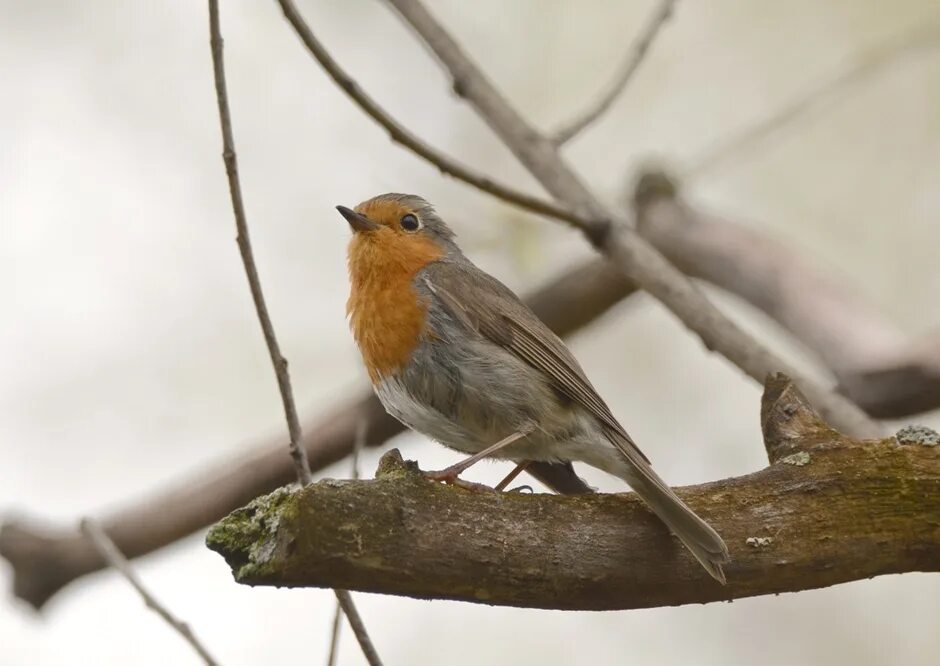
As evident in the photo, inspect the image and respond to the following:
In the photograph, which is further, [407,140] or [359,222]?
[359,222]

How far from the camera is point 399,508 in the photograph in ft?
8.54

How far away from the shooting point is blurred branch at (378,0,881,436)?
4270mm

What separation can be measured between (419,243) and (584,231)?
63cm

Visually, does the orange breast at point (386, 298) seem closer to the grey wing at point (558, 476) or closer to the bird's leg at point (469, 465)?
the bird's leg at point (469, 465)

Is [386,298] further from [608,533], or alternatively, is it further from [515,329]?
[608,533]

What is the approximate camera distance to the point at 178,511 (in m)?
5.34

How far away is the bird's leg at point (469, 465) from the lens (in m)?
3.19

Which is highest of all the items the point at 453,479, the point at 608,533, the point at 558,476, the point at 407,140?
the point at 407,140

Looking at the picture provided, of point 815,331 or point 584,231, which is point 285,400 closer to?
point 584,231

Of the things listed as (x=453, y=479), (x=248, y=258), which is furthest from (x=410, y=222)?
(x=453, y=479)

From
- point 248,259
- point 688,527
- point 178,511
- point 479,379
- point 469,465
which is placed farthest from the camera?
point 178,511

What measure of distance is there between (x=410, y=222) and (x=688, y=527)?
2066 millimetres

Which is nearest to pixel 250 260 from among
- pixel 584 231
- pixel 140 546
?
pixel 584 231

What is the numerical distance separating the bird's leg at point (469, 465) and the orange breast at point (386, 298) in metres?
0.43
